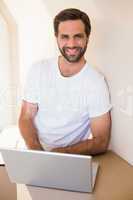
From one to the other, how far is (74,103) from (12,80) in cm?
28

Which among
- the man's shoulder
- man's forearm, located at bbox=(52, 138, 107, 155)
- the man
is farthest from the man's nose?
man's forearm, located at bbox=(52, 138, 107, 155)

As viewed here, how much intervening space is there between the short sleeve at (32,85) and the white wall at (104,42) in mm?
29

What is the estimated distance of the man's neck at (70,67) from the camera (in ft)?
4.16

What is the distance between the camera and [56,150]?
1312mm

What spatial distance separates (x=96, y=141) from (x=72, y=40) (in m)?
0.42

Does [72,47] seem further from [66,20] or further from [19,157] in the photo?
[19,157]

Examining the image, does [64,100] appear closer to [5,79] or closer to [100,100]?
[100,100]

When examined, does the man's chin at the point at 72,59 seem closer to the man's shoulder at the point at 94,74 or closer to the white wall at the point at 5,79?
the man's shoulder at the point at 94,74

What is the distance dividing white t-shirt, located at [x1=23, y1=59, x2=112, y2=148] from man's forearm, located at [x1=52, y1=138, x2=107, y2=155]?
2 centimetres

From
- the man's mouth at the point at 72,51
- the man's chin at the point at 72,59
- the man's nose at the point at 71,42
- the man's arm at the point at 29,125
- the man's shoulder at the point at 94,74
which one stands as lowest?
the man's arm at the point at 29,125

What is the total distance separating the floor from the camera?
4.06 feet

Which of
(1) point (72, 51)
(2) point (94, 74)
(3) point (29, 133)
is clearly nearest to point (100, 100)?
(2) point (94, 74)

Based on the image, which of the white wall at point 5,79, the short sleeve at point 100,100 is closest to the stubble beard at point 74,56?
the short sleeve at point 100,100

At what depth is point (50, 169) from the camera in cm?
116
